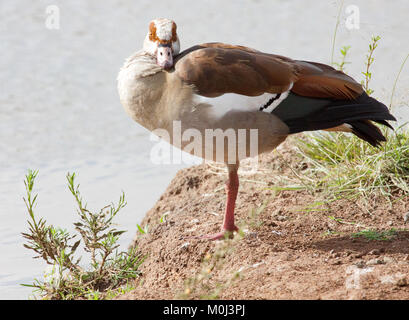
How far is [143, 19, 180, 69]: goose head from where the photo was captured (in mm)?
4320

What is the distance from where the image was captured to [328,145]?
556 cm

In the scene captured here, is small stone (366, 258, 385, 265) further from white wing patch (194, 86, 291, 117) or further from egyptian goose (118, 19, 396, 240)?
white wing patch (194, 86, 291, 117)

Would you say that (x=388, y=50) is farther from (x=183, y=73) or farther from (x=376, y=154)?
(x=183, y=73)

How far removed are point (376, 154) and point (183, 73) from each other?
178 cm

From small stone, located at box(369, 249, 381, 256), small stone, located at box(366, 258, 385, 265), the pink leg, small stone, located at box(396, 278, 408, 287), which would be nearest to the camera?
small stone, located at box(396, 278, 408, 287)

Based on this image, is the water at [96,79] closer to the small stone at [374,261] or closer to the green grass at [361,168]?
the green grass at [361,168]

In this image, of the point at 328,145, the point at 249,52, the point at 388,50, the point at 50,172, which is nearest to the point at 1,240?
the point at 50,172

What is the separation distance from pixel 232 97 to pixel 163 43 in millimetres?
648

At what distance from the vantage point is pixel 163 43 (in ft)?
14.4

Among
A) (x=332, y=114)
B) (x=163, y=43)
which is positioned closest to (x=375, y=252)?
(x=332, y=114)

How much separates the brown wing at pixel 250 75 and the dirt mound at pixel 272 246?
0.84 m

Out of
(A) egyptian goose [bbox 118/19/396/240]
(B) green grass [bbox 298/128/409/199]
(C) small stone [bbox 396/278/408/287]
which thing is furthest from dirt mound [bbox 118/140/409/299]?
(A) egyptian goose [bbox 118/19/396/240]

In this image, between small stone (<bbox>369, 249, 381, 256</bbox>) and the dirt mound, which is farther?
small stone (<bbox>369, 249, 381, 256</bbox>)

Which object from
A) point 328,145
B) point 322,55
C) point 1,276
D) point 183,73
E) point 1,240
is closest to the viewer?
point 183,73
